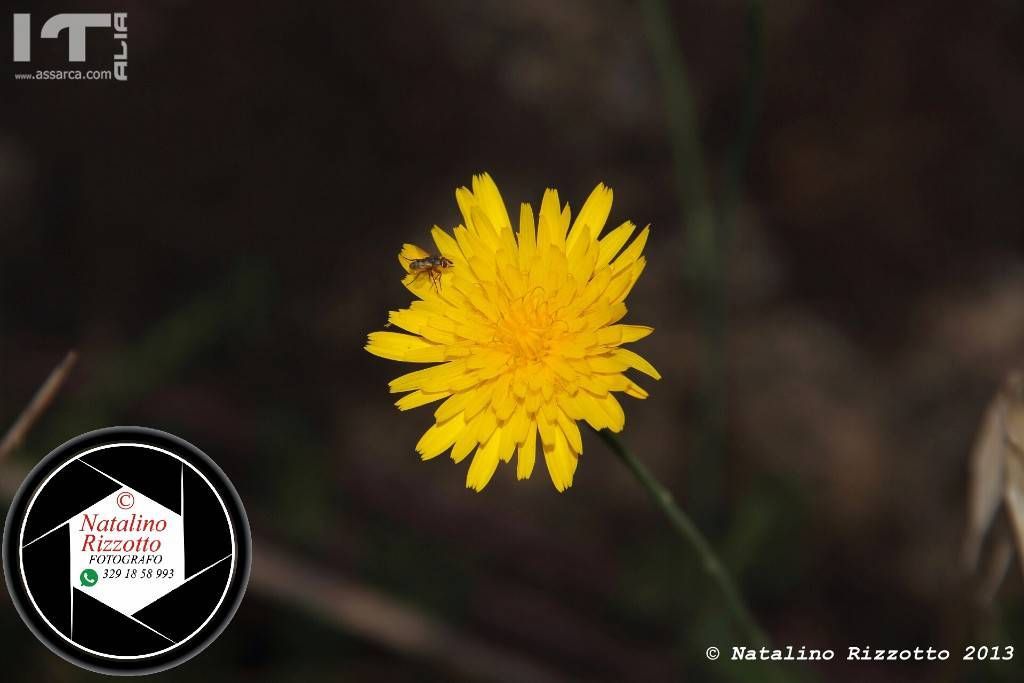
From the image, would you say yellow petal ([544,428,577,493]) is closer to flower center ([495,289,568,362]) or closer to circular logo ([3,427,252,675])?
flower center ([495,289,568,362])

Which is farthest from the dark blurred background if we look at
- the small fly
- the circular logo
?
the small fly

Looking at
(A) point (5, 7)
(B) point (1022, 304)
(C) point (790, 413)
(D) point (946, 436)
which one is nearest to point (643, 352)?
(C) point (790, 413)

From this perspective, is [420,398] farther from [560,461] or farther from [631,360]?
[631,360]

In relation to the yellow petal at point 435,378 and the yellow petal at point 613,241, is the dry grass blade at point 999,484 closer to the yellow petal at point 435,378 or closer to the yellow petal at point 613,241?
the yellow petal at point 613,241

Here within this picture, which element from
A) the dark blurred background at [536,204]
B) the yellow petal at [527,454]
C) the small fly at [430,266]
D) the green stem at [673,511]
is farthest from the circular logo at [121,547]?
the green stem at [673,511]

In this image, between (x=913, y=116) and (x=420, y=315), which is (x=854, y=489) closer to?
(x=913, y=116)

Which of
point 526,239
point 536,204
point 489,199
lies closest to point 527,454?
point 526,239
